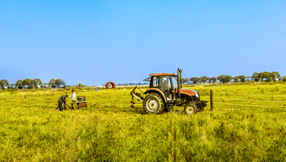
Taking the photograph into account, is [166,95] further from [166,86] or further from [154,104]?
[154,104]

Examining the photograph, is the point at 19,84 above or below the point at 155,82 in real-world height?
above

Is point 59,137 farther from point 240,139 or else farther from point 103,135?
point 240,139

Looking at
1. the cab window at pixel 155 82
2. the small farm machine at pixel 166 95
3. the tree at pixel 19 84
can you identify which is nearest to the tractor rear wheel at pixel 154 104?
the small farm machine at pixel 166 95

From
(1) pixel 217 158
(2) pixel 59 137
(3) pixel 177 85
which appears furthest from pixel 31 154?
(3) pixel 177 85

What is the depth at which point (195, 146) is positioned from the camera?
13.4 feet

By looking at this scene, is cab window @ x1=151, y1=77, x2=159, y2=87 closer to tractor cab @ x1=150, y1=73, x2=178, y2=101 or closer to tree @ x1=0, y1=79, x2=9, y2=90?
tractor cab @ x1=150, y1=73, x2=178, y2=101

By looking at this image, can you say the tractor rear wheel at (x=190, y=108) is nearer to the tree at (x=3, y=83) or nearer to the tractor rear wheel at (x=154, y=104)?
the tractor rear wheel at (x=154, y=104)

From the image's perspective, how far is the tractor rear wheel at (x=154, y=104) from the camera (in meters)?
9.81

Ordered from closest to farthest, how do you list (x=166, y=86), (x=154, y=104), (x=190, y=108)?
(x=190, y=108)
(x=154, y=104)
(x=166, y=86)

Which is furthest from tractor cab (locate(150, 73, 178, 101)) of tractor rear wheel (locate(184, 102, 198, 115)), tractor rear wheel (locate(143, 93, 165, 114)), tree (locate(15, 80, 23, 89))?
tree (locate(15, 80, 23, 89))

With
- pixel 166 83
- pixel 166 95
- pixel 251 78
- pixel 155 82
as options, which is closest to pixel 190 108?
pixel 166 95

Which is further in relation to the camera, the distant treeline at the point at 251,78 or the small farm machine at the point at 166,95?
the distant treeline at the point at 251,78

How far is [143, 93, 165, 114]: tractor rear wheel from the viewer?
9.81 m

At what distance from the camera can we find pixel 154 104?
1005 cm
